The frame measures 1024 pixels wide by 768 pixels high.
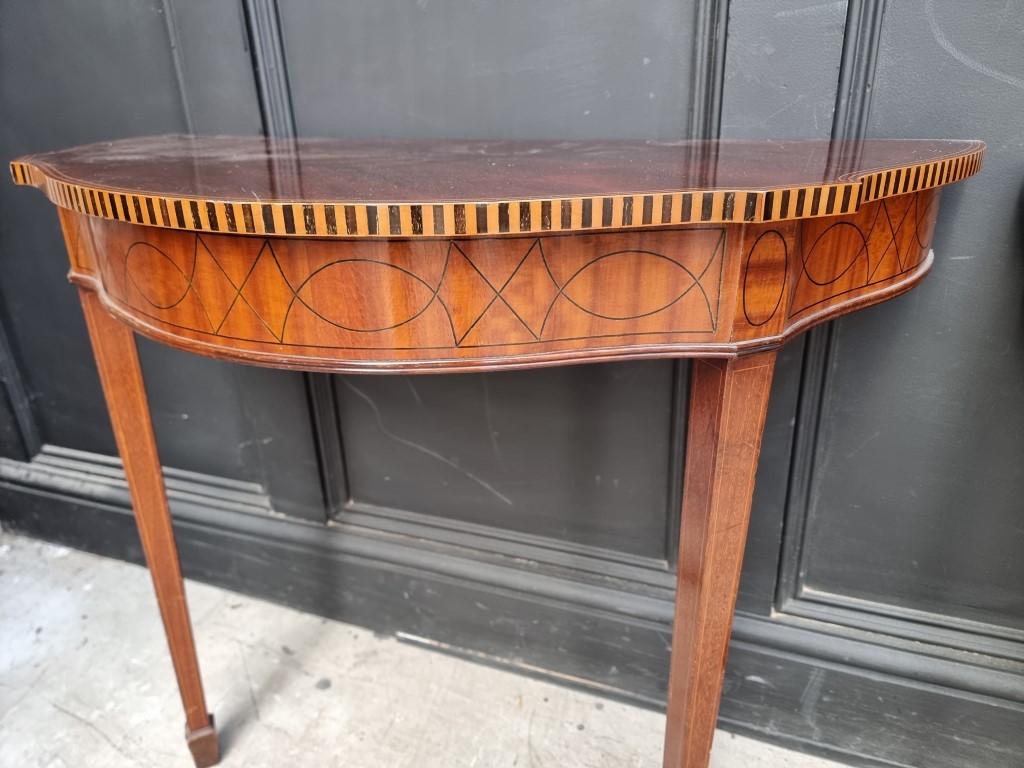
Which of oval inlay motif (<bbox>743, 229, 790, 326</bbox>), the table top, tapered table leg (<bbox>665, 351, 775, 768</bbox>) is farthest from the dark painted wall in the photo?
oval inlay motif (<bbox>743, 229, 790, 326</bbox>)

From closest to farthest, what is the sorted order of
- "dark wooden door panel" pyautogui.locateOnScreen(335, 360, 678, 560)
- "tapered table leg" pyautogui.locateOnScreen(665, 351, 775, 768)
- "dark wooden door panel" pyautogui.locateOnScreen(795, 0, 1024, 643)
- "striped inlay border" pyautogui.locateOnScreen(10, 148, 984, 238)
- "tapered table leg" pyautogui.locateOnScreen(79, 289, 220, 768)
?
"striped inlay border" pyautogui.locateOnScreen(10, 148, 984, 238) → "tapered table leg" pyautogui.locateOnScreen(665, 351, 775, 768) → "dark wooden door panel" pyautogui.locateOnScreen(795, 0, 1024, 643) → "tapered table leg" pyautogui.locateOnScreen(79, 289, 220, 768) → "dark wooden door panel" pyautogui.locateOnScreen(335, 360, 678, 560)

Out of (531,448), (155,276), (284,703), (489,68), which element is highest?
(489,68)

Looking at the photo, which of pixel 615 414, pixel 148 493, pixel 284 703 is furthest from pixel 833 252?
pixel 284 703

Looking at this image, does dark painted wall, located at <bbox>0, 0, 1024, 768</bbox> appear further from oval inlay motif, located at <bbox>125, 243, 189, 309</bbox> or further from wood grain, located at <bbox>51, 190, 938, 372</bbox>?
oval inlay motif, located at <bbox>125, 243, 189, 309</bbox>

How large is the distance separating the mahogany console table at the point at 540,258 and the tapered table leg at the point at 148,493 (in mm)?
210

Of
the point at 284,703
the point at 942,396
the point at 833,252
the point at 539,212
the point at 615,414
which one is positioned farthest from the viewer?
the point at 284,703

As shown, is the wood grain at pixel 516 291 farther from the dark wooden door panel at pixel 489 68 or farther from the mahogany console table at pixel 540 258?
the dark wooden door panel at pixel 489 68

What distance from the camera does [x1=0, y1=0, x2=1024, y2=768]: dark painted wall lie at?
83cm

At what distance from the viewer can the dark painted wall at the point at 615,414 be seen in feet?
2.71

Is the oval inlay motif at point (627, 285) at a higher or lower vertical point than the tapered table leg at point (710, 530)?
higher

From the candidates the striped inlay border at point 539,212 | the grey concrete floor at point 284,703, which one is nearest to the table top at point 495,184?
the striped inlay border at point 539,212

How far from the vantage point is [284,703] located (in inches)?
45.6

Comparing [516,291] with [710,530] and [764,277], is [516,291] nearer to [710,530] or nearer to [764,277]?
[764,277]

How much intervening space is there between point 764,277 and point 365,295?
294 mm
